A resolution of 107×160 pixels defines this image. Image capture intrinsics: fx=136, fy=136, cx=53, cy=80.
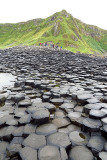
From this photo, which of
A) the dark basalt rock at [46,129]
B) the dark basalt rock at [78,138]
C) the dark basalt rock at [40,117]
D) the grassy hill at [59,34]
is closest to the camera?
the dark basalt rock at [78,138]

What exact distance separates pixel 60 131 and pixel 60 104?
165 cm

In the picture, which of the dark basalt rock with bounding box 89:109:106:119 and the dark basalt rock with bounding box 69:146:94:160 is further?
the dark basalt rock with bounding box 89:109:106:119

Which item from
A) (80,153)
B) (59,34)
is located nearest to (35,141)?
(80,153)

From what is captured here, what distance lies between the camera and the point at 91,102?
4684mm

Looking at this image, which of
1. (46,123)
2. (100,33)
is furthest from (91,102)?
(100,33)

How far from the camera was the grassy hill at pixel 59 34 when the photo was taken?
45375 millimetres

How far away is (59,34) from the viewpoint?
50.8 metres

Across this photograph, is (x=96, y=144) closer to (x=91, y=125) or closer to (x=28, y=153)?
(x=91, y=125)

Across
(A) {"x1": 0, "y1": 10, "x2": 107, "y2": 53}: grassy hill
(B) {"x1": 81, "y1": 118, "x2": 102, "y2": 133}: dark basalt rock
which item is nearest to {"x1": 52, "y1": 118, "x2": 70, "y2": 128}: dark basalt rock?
(B) {"x1": 81, "y1": 118, "x2": 102, "y2": 133}: dark basalt rock

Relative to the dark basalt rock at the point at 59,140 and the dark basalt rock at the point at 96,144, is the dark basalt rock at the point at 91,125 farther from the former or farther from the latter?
the dark basalt rock at the point at 59,140

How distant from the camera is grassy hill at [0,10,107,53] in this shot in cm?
4538

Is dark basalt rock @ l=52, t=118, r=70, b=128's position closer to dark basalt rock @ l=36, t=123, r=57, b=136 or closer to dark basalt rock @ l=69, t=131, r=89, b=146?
dark basalt rock @ l=36, t=123, r=57, b=136

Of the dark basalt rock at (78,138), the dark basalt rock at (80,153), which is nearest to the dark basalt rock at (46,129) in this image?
the dark basalt rock at (78,138)

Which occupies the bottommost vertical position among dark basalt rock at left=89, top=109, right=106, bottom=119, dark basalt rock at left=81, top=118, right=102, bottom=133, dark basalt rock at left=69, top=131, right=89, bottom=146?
dark basalt rock at left=69, top=131, right=89, bottom=146
